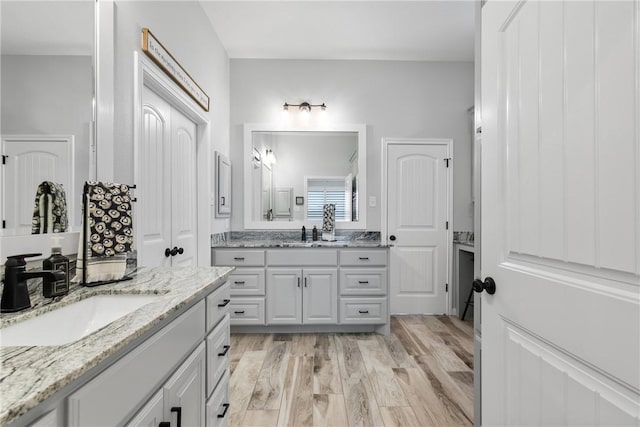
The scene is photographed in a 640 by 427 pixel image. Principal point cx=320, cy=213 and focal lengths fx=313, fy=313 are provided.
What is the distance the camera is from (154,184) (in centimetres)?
200

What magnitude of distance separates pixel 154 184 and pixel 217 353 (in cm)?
119

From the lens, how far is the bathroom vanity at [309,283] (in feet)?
9.64

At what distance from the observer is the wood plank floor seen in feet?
5.74

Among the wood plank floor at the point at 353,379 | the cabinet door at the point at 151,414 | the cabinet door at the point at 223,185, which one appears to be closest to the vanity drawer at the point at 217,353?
the cabinet door at the point at 151,414

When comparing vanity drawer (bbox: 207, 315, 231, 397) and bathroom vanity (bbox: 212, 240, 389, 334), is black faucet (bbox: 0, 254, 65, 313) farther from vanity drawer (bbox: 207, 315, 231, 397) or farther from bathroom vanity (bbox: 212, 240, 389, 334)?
bathroom vanity (bbox: 212, 240, 389, 334)

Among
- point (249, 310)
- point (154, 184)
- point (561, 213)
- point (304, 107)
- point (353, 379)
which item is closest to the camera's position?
point (561, 213)

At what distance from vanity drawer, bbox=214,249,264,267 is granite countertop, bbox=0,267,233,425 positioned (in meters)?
1.78

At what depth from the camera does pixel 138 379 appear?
752mm

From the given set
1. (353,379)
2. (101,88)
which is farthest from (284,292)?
(101,88)

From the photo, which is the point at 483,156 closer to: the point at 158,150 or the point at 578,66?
the point at 578,66

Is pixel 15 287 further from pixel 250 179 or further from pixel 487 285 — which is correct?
pixel 250 179

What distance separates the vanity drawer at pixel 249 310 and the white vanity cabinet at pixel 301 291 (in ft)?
0.31

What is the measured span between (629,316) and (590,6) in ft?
2.24

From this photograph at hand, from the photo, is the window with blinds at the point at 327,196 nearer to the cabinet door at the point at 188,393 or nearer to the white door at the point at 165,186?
the white door at the point at 165,186
